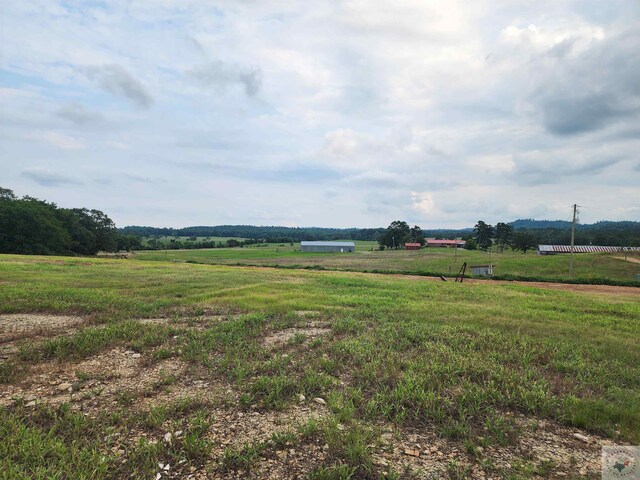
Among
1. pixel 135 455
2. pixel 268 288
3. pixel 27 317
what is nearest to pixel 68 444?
pixel 135 455

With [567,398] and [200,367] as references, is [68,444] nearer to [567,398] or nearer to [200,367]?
[200,367]

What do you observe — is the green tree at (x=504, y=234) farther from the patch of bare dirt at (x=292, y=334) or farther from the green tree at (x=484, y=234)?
the patch of bare dirt at (x=292, y=334)

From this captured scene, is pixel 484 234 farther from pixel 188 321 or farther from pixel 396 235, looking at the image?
pixel 188 321

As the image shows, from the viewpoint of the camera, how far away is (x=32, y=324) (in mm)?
9680

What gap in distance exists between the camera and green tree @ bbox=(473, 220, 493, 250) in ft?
391

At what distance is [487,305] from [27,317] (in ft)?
57.3

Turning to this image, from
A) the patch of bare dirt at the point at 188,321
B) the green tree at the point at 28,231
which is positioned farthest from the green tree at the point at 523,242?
the green tree at the point at 28,231

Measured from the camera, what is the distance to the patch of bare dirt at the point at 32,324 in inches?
344

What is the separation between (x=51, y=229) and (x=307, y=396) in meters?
78.9

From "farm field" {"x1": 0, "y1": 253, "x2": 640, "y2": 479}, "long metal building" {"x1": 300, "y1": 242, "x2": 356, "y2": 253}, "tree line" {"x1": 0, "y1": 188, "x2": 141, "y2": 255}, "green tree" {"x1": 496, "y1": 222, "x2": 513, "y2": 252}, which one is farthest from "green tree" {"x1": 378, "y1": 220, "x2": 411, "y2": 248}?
"farm field" {"x1": 0, "y1": 253, "x2": 640, "y2": 479}

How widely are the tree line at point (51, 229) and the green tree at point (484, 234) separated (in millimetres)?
117945

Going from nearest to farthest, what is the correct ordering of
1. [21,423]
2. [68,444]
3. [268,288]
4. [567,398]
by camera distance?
[68,444]
[21,423]
[567,398]
[268,288]

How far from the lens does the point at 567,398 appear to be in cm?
568

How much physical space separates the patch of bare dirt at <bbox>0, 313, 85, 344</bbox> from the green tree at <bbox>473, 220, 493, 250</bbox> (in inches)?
4962
